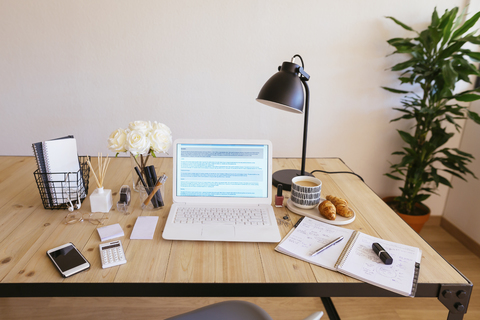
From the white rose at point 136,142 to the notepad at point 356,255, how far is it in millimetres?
583

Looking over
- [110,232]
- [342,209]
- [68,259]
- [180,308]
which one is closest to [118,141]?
[110,232]

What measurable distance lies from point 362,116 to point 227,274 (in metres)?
1.93

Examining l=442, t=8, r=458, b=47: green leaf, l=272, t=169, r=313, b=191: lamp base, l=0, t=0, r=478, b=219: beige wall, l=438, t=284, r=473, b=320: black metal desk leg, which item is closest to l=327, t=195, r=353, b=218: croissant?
l=272, t=169, r=313, b=191: lamp base

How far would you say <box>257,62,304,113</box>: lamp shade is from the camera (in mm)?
1169

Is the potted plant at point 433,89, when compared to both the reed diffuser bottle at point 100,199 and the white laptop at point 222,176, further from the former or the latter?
the reed diffuser bottle at point 100,199

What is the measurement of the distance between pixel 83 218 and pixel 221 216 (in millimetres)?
481

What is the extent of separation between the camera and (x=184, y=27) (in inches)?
86.9

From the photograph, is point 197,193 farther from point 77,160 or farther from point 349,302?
point 349,302

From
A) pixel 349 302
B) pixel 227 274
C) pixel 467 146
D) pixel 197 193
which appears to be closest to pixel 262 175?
pixel 197 193

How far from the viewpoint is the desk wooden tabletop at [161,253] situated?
86 cm

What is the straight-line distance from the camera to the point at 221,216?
113 centimetres

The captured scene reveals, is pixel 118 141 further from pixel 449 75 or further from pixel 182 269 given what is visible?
pixel 449 75

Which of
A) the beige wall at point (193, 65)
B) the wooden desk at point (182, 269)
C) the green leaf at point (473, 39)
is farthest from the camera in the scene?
the beige wall at point (193, 65)

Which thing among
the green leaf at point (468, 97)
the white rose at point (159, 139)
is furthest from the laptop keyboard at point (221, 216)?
the green leaf at point (468, 97)
